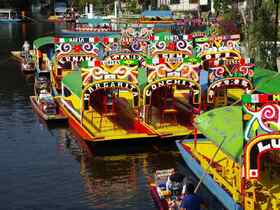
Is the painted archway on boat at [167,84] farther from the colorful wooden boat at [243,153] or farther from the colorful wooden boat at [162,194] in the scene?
the colorful wooden boat at [162,194]

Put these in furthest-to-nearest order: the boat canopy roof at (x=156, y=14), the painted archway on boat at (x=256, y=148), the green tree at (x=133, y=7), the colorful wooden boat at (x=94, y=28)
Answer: the green tree at (x=133, y=7), the boat canopy roof at (x=156, y=14), the colorful wooden boat at (x=94, y=28), the painted archway on boat at (x=256, y=148)

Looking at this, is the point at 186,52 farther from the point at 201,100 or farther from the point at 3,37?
the point at 3,37

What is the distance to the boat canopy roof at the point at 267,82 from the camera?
3497 centimetres

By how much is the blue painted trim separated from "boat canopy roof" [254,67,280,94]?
8.37 m

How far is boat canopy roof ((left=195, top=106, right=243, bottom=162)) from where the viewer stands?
21.6m

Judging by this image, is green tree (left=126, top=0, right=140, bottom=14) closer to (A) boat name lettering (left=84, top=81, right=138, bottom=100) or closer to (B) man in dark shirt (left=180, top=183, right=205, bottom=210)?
(A) boat name lettering (left=84, top=81, right=138, bottom=100)

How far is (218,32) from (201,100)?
3875 cm

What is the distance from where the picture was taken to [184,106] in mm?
37625

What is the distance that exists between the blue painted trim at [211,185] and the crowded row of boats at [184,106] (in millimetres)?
47

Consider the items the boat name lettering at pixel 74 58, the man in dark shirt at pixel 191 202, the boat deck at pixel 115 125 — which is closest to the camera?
the man in dark shirt at pixel 191 202

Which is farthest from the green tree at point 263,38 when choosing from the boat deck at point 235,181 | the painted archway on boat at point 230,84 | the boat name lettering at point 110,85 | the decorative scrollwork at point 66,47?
the boat deck at point 235,181

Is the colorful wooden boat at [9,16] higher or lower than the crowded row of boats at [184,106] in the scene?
higher

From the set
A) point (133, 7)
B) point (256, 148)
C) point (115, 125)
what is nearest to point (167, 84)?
point (115, 125)

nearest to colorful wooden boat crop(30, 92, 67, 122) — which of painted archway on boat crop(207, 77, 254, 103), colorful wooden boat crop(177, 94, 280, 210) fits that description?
painted archway on boat crop(207, 77, 254, 103)
